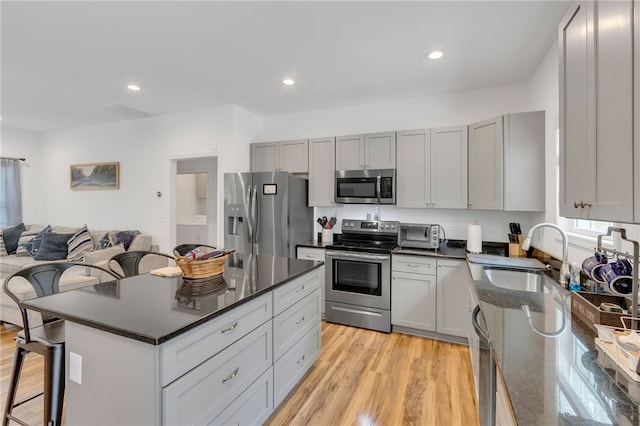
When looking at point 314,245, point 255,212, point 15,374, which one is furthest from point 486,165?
point 15,374

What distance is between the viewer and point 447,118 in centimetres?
346

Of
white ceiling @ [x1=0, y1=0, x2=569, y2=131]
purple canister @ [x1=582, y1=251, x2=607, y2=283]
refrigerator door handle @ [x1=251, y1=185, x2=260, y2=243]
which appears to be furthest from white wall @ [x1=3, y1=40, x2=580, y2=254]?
purple canister @ [x1=582, y1=251, x2=607, y2=283]

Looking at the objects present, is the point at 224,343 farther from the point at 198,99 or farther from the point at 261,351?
the point at 198,99

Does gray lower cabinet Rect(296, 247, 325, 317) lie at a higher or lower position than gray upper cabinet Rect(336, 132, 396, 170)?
lower

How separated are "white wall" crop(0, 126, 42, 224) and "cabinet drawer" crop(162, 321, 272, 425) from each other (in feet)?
20.9

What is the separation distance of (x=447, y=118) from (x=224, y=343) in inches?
133

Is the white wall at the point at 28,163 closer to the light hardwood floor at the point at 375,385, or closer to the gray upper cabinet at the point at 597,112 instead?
the light hardwood floor at the point at 375,385

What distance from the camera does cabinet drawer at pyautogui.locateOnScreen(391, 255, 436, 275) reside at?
117 inches

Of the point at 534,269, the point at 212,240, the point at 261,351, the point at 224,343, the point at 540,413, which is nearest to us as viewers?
the point at 540,413

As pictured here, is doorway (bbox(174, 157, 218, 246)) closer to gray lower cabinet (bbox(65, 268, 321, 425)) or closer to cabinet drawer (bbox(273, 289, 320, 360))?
cabinet drawer (bbox(273, 289, 320, 360))

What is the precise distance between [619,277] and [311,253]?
2.73m

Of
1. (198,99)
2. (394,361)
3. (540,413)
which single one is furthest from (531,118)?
(198,99)

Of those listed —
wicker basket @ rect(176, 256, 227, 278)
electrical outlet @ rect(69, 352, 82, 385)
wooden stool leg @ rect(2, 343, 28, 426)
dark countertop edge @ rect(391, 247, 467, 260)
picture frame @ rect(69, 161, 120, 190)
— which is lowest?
wooden stool leg @ rect(2, 343, 28, 426)

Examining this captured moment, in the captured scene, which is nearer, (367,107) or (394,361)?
(394,361)
